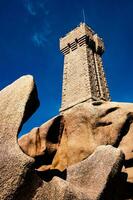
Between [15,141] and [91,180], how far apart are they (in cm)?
172

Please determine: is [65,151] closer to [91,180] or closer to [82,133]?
[82,133]

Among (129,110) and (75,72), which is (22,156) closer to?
(129,110)

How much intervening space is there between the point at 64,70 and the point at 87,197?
28.0 metres

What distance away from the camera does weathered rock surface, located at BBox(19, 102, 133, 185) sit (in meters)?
6.70

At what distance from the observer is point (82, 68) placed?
99.8 feet

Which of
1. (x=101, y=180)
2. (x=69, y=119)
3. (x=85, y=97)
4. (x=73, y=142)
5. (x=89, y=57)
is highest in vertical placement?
(x=89, y=57)

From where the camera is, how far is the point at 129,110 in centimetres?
Answer: 684

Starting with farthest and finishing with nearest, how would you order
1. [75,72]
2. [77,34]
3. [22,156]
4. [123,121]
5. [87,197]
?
[77,34]
[75,72]
[123,121]
[87,197]
[22,156]

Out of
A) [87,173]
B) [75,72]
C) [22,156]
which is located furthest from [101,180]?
[75,72]

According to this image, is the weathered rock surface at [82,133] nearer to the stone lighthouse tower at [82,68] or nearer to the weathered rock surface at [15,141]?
the weathered rock surface at [15,141]

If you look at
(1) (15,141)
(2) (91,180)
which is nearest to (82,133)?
(2) (91,180)

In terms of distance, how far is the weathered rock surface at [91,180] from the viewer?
13.7 feet

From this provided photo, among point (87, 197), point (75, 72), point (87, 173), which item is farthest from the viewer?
point (75, 72)

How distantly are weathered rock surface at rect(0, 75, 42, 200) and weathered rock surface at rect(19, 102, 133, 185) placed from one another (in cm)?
238
